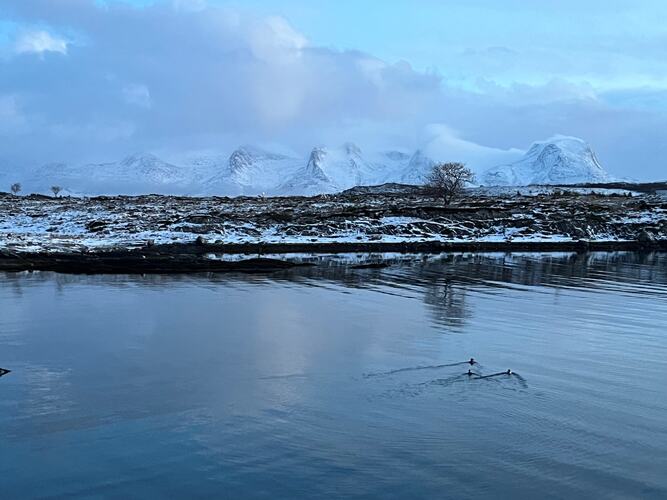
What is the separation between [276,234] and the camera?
56750mm

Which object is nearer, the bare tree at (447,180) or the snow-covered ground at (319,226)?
the snow-covered ground at (319,226)

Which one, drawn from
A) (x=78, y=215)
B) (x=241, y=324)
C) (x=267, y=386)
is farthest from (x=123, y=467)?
(x=78, y=215)

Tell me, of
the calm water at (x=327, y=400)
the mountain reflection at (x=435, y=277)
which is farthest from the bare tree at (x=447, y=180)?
the calm water at (x=327, y=400)

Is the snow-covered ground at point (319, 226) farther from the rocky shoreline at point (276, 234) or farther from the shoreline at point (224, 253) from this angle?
the shoreline at point (224, 253)

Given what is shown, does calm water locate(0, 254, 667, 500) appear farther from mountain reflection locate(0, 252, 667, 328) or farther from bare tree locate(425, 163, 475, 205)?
bare tree locate(425, 163, 475, 205)

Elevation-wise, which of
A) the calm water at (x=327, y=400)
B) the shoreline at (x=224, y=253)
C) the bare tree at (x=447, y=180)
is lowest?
the calm water at (x=327, y=400)

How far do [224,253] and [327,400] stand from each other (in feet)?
119

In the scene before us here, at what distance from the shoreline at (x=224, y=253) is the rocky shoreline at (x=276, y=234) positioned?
0.06 metres

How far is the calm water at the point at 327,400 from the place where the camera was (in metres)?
8.61

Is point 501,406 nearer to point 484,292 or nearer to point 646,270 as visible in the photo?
point 484,292

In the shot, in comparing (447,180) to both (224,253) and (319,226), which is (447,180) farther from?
(224,253)

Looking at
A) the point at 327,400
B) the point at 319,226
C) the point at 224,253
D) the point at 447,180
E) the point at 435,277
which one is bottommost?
the point at 327,400

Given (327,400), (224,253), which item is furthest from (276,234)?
(327,400)

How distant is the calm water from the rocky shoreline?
52.6 ft
